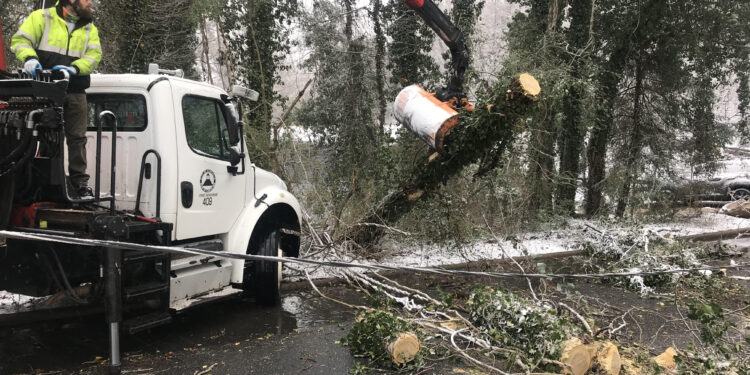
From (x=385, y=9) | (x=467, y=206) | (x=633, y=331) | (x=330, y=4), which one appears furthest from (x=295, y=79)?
(x=633, y=331)

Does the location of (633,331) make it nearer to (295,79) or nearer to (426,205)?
(426,205)

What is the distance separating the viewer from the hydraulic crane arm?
6.39 metres

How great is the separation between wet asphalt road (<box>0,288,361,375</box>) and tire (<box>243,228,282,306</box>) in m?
0.20

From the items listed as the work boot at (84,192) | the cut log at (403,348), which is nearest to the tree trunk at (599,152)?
the cut log at (403,348)

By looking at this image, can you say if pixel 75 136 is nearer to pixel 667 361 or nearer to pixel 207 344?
pixel 207 344

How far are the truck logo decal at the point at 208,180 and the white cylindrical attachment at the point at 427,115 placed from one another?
2.54 m

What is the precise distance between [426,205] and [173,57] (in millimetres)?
6944

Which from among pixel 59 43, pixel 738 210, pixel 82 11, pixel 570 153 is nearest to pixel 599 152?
pixel 570 153

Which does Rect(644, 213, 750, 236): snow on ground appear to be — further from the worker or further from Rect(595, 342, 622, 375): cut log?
the worker

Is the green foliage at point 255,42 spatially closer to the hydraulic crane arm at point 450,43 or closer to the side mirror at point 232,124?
the hydraulic crane arm at point 450,43

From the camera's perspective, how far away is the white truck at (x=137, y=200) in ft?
12.4

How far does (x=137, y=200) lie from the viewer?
4461mm

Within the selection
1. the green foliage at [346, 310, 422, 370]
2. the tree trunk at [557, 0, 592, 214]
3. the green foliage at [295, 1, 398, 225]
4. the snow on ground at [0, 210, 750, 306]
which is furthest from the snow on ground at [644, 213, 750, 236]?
the green foliage at [346, 310, 422, 370]

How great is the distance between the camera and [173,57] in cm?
1160
